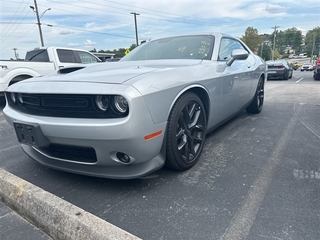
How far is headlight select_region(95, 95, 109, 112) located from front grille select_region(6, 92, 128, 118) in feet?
0.08

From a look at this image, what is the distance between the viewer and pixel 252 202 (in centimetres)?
189

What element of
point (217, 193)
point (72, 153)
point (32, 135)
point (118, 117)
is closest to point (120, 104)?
point (118, 117)

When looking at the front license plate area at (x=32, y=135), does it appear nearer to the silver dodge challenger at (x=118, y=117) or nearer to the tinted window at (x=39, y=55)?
the silver dodge challenger at (x=118, y=117)

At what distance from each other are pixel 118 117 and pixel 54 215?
0.79 meters

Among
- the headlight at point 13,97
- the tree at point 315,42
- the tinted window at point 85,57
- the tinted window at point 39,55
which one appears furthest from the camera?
the tree at point 315,42

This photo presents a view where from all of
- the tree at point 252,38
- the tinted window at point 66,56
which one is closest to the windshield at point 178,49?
the tinted window at point 66,56

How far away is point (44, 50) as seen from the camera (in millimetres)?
7410

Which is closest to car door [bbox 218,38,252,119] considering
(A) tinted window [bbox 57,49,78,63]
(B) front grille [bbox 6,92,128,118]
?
(B) front grille [bbox 6,92,128,118]

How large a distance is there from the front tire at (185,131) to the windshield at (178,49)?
2.58 feet

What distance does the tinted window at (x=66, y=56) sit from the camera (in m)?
7.41

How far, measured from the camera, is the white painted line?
1.59m

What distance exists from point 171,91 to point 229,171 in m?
0.99

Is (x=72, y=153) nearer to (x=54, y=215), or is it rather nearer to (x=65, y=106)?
(x=65, y=106)

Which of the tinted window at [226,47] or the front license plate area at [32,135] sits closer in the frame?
the front license plate area at [32,135]
